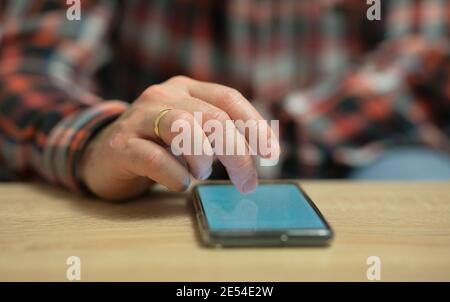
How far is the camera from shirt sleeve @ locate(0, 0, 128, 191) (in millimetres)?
577

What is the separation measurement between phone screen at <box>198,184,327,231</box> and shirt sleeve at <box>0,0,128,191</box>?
14 centimetres

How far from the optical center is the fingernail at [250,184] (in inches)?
17.8

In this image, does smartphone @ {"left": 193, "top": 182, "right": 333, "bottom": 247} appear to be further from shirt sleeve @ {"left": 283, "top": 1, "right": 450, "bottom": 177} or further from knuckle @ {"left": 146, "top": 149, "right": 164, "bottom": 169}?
shirt sleeve @ {"left": 283, "top": 1, "right": 450, "bottom": 177}

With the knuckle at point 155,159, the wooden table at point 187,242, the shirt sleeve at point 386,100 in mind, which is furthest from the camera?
the shirt sleeve at point 386,100

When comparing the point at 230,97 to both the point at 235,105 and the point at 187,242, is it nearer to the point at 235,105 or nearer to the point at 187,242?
the point at 235,105

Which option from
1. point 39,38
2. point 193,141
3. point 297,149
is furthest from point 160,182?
point 39,38

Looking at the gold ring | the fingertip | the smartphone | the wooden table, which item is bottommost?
the wooden table

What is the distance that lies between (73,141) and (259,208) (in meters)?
0.22

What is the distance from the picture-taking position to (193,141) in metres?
0.44

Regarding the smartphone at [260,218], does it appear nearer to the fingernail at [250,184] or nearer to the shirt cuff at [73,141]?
the fingernail at [250,184]

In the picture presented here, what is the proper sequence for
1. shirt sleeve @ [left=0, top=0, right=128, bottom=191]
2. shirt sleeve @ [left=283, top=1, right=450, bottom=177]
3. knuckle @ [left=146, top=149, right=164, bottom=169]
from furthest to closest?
shirt sleeve @ [left=283, top=1, right=450, bottom=177]
shirt sleeve @ [left=0, top=0, right=128, bottom=191]
knuckle @ [left=146, top=149, right=164, bottom=169]

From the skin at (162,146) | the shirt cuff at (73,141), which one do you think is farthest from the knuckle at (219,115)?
the shirt cuff at (73,141)

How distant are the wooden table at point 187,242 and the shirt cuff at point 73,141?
23mm

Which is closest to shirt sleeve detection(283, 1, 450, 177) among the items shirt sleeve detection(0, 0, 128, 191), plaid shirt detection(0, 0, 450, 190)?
plaid shirt detection(0, 0, 450, 190)
